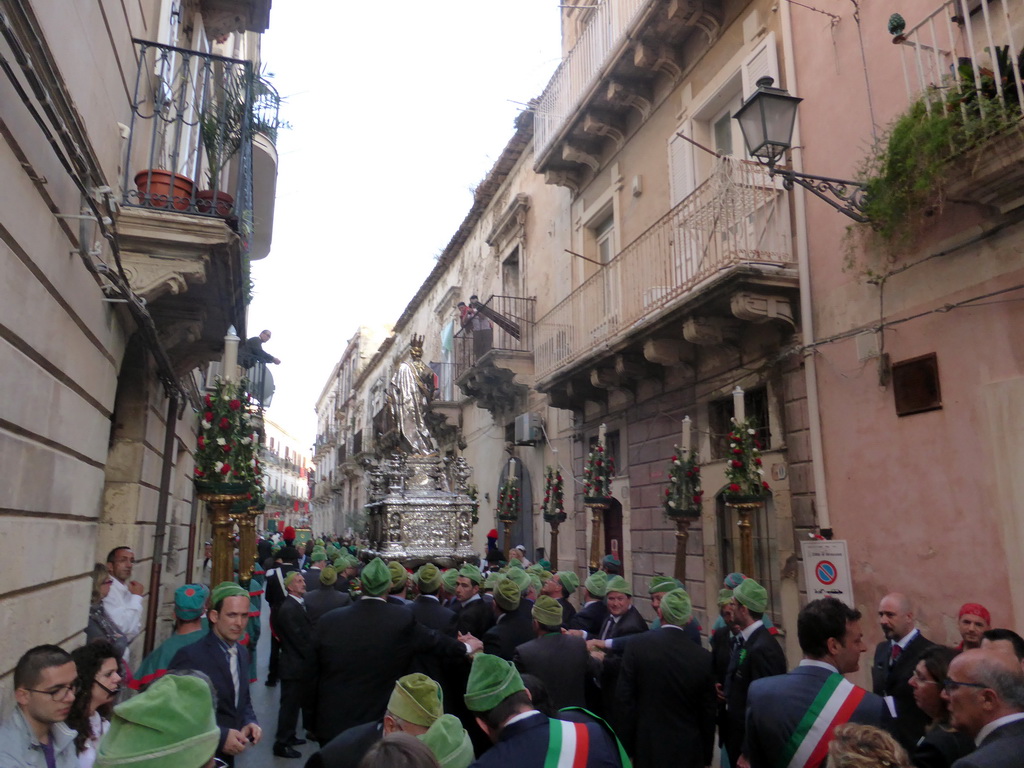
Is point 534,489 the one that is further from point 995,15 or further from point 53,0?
point 53,0

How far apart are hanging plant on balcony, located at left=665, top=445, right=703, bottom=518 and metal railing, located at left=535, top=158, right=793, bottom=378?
174cm

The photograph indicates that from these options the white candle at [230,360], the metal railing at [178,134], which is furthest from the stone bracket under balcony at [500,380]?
the white candle at [230,360]

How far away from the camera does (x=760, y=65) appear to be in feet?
28.3

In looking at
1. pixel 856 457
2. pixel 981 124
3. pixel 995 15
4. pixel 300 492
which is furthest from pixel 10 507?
pixel 300 492

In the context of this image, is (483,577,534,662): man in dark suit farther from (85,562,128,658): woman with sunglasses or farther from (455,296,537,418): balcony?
(455,296,537,418): balcony

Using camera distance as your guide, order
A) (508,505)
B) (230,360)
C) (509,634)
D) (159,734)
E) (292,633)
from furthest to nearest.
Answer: (508,505) → (292,633) → (230,360) → (509,634) → (159,734)

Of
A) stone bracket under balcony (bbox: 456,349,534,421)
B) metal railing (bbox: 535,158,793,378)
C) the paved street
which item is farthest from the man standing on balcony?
metal railing (bbox: 535,158,793,378)

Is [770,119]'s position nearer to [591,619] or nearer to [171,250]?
[591,619]

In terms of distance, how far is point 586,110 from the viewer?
38.9 ft

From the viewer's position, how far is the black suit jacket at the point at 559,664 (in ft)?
13.6

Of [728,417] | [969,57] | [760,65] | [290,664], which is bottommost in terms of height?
[290,664]

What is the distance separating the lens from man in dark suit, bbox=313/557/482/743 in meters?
4.22

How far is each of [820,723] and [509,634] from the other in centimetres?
255

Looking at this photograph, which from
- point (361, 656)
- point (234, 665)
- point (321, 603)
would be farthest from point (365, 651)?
point (321, 603)
